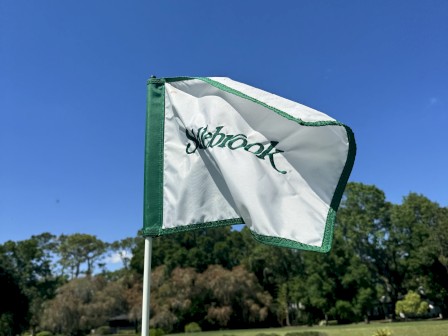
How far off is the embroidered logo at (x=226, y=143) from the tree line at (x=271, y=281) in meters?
37.7

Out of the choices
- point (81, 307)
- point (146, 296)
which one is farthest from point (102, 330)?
point (146, 296)

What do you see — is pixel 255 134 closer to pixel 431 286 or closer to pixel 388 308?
pixel 431 286

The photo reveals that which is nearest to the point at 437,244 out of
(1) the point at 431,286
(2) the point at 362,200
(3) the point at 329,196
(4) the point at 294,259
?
(1) the point at 431,286

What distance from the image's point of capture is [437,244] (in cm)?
4500

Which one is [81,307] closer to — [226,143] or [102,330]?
[102,330]

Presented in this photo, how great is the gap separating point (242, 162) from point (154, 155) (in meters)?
0.93

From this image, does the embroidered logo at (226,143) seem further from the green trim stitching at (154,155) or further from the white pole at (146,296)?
the white pole at (146,296)

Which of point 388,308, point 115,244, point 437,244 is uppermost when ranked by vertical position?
point 115,244

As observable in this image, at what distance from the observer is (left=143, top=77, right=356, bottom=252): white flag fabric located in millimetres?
3873

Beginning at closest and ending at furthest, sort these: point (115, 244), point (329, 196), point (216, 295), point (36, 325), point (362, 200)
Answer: point (329, 196), point (216, 295), point (362, 200), point (36, 325), point (115, 244)

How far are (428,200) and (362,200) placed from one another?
836 centimetres

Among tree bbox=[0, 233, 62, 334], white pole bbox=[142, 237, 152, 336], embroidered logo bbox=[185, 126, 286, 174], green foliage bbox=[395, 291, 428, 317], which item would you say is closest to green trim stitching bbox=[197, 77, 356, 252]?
embroidered logo bbox=[185, 126, 286, 174]

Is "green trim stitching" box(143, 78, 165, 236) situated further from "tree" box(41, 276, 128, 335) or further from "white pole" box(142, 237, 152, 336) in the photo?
"tree" box(41, 276, 128, 335)

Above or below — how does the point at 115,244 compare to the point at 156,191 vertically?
above
